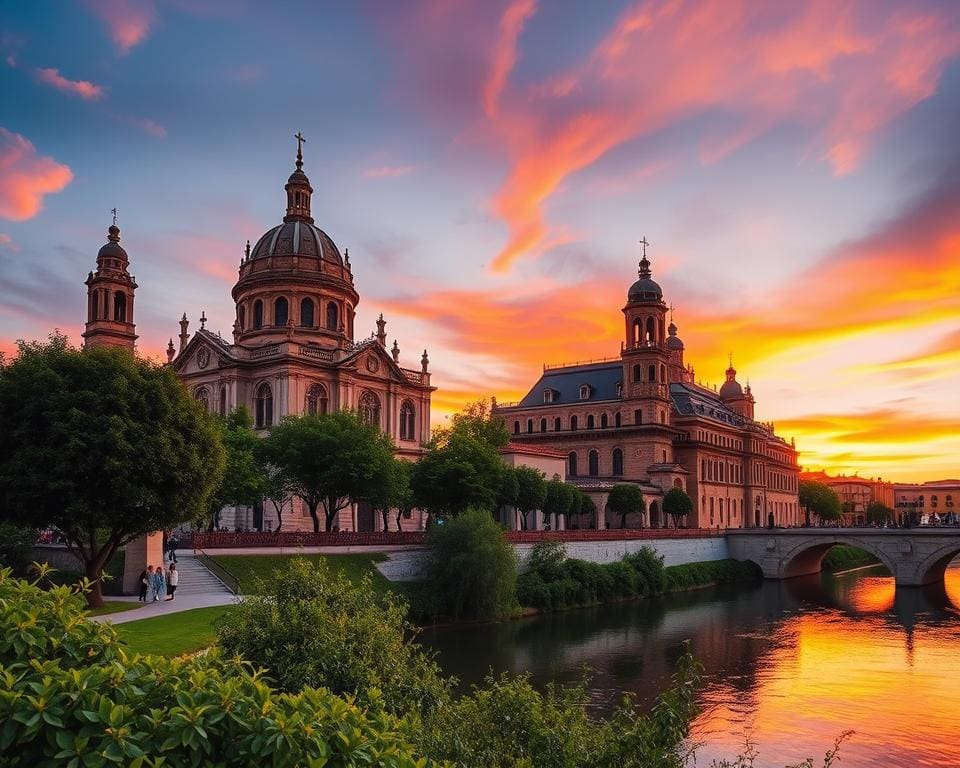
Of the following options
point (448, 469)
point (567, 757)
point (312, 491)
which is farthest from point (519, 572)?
point (567, 757)

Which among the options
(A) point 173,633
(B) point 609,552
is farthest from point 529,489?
(A) point 173,633

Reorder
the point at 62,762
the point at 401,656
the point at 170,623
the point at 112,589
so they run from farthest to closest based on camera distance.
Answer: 1. the point at 112,589
2. the point at 170,623
3. the point at 401,656
4. the point at 62,762

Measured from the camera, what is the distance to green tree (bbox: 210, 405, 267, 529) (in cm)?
4697

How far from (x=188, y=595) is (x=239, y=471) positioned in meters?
11.3

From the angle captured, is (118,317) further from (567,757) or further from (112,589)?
(567,757)

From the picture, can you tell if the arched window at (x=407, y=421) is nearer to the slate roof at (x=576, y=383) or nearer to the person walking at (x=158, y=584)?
the slate roof at (x=576, y=383)

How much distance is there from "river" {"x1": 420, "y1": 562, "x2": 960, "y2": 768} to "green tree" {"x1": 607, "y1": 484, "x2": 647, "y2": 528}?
78.0 feet

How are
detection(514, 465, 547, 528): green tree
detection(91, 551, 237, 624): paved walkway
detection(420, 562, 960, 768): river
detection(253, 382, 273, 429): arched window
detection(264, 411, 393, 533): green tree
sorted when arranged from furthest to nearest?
detection(253, 382, 273, 429): arched window < detection(514, 465, 547, 528): green tree < detection(264, 411, 393, 533): green tree < detection(91, 551, 237, 624): paved walkway < detection(420, 562, 960, 768): river

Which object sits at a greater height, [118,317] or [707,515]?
[118,317]

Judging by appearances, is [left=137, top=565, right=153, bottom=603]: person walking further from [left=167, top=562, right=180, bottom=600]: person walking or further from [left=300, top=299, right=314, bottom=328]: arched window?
[left=300, top=299, right=314, bottom=328]: arched window

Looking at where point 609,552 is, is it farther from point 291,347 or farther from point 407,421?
point 291,347

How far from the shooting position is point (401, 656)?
1619cm

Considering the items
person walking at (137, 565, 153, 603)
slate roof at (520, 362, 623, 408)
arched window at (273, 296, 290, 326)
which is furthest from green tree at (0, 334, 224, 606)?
slate roof at (520, 362, 623, 408)

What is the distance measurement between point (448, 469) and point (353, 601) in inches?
1496
